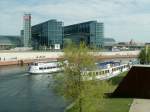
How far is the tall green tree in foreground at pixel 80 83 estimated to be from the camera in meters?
33.2

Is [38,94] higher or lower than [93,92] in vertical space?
lower

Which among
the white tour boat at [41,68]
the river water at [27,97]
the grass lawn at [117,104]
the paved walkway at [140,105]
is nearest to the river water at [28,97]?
the river water at [27,97]

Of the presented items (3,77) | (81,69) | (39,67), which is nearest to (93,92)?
(81,69)

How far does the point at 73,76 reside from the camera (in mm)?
34125

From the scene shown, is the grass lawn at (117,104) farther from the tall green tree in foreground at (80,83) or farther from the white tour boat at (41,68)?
the white tour boat at (41,68)

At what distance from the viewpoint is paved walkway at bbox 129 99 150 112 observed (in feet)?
124

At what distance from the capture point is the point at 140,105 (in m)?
40.1

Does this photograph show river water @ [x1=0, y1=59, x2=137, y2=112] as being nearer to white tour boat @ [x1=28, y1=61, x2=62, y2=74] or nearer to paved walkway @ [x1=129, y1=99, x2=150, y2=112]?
paved walkway @ [x1=129, y1=99, x2=150, y2=112]

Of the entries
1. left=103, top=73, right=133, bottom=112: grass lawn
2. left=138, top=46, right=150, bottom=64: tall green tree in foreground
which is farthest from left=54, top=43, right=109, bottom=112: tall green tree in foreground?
left=138, top=46, right=150, bottom=64: tall green tree in foreground

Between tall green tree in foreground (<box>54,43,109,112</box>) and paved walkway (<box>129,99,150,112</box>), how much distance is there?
5475 mm

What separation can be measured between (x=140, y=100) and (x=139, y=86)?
2095mm

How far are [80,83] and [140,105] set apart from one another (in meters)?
9.61

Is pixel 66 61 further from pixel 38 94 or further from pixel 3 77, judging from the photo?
pixel 3 77

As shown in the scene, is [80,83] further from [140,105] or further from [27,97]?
[27,97]
